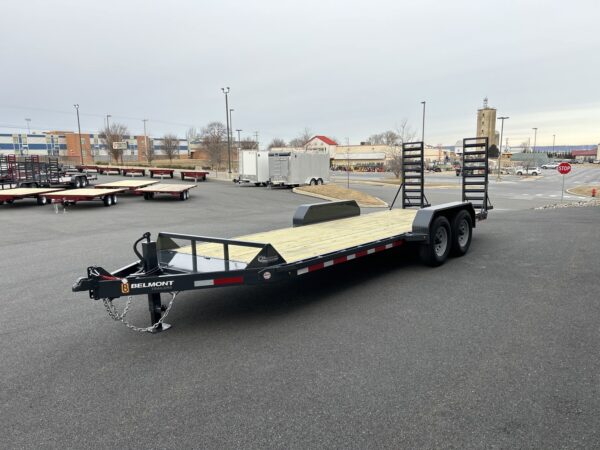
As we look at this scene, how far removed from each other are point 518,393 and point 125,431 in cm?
309

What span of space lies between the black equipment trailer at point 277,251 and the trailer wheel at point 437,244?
0.02m

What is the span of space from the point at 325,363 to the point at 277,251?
1890mm

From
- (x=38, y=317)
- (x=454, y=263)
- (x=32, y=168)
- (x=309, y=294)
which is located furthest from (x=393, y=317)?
(x=32, y=168)

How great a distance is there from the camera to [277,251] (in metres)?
5.70

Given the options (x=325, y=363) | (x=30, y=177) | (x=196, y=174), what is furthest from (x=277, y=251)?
(x=196, y=174)

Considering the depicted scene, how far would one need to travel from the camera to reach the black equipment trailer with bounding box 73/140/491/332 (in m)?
4.64

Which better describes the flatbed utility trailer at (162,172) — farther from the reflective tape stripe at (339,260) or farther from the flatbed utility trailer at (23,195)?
the reflective tape stripe at (339,260)

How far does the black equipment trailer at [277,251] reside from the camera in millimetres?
4645

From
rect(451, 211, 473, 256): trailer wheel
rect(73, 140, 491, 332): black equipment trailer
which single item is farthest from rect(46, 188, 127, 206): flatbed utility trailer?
rect(451, 211, 473, 256): trailer wheel

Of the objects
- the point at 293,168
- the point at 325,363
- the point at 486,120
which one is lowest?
the point at 325,363

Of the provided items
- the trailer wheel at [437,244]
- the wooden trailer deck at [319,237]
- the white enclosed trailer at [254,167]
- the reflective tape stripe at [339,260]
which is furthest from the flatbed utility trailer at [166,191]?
the reflective tape stripe at [339,260]

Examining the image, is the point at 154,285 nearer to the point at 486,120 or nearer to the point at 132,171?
the point at 132,171

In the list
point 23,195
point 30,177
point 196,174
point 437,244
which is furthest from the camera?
point 196,174

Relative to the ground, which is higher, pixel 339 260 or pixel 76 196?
pixel 339 260
